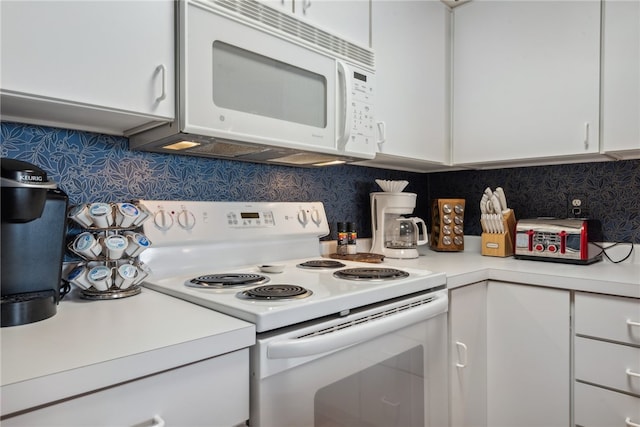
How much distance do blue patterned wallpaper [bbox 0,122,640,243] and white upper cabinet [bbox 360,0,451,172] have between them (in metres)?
0.31

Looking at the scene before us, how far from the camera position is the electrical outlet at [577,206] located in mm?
1904

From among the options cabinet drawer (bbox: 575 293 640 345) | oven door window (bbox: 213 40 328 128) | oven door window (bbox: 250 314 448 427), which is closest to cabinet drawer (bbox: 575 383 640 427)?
cabinet drawer (bbox: 575 293 640 345)

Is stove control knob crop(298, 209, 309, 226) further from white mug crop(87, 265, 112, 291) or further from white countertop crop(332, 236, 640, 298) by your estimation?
white mug crop(87, 265, 112, 291)

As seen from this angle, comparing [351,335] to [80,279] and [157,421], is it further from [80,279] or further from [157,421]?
[80,279]

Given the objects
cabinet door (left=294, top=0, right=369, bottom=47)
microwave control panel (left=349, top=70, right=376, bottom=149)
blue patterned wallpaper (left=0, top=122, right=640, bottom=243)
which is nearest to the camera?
blue patterned wallpaper (left=0, top=122, right=640, bottom=243)

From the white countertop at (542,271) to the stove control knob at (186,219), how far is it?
2.27ft

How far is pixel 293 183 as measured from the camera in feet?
5.77

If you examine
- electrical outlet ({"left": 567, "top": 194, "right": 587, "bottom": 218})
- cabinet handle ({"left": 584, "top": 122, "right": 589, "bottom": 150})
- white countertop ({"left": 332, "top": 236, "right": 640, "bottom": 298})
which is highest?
cabinet handle ({"left": 584, "top": 122, "right": 589, "bottom": 150})

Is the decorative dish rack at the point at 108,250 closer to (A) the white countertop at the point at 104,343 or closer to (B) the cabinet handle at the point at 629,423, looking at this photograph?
(A) the white countertop at the point at 104,343

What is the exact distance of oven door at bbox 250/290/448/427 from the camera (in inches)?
32.3

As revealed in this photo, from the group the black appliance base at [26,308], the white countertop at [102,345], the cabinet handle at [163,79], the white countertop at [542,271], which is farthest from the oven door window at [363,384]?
the cabinet handle at [163,79]

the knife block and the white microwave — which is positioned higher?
the white microwave

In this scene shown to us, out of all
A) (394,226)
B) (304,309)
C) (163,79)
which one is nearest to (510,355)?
(394,226)

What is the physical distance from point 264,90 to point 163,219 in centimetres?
52
